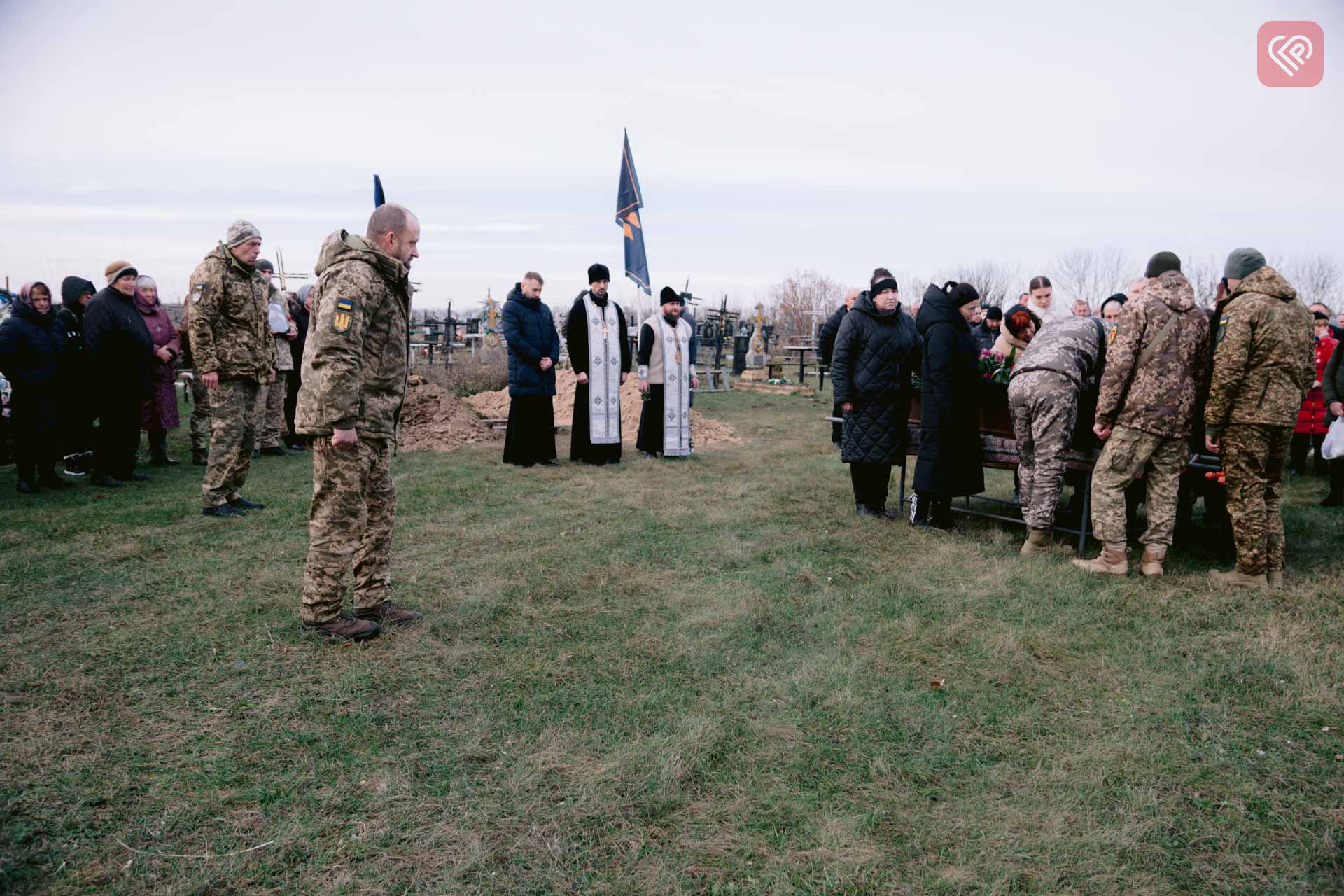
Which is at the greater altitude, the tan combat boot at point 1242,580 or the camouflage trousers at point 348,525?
the camouflage trousers at point 348,525

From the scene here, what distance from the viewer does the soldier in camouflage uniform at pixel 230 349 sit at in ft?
19.3

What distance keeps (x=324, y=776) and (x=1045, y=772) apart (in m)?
2.63

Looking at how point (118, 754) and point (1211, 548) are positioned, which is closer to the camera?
point (118, 754)

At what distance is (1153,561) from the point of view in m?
4.96

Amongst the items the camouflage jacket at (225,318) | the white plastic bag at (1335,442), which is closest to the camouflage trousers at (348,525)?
the camouflage jacket at (225,318)

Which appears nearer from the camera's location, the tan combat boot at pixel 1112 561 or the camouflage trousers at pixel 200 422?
the tan combat boot at pixel 1112 561

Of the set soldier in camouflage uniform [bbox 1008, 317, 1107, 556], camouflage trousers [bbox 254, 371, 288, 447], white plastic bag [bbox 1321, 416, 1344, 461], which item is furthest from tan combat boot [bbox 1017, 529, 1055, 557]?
camouflage trousers [bbox 254, 371, 288, 447]

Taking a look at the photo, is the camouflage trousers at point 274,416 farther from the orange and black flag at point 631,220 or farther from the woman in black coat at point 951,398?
the woman in black coat at point 951,398

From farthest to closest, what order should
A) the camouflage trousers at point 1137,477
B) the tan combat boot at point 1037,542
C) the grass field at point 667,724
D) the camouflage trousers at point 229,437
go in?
the camouflage trousers at point 229,437 < the tan combat boot at point 1037,542 < the camouflage trousers at point 1137,477 < the grass field at point 667,724

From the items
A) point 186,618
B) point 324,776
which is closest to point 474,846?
point 324,776

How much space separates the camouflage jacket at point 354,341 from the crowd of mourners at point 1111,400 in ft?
12.4

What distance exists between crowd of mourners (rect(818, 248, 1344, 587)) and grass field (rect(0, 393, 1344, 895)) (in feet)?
1.68

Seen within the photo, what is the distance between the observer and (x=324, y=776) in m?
2.75

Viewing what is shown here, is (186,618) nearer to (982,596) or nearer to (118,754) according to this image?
(118,754)
